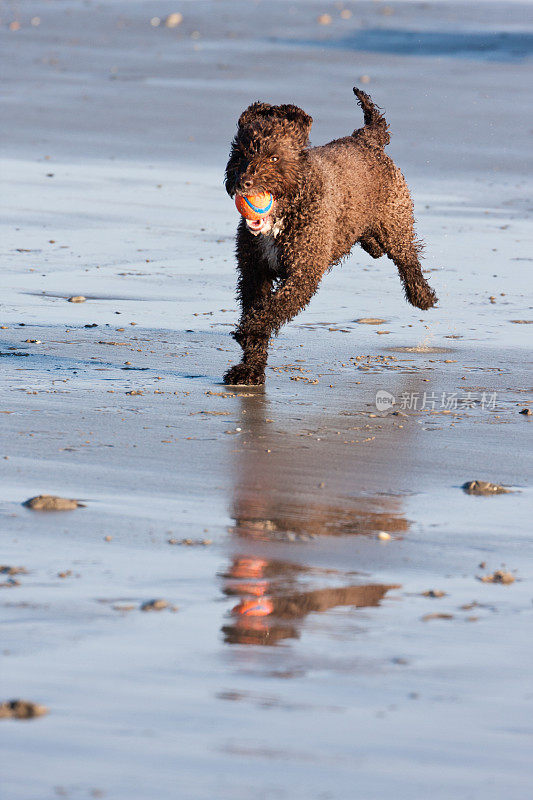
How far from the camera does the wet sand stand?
3.32m

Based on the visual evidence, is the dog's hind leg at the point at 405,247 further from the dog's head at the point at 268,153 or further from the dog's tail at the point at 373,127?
the dog's head at the point at 268,153

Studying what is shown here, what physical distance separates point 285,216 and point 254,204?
266 mm

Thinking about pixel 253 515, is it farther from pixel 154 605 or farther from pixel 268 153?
pixel 268 153

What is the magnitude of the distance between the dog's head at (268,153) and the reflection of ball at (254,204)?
1.4 inches

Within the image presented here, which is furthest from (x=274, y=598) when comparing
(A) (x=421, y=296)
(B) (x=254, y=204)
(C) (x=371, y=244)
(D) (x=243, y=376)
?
(A) (x=421, y=296)

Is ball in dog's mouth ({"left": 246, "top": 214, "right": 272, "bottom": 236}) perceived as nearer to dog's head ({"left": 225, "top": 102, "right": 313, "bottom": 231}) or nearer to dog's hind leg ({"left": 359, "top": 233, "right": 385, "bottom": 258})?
dog's head ({"left": 225, "top": 102, "right": 313, "bottom": 231})

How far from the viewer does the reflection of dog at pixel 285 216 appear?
720 centimetres

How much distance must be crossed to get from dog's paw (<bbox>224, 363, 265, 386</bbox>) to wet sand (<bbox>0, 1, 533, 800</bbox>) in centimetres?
14

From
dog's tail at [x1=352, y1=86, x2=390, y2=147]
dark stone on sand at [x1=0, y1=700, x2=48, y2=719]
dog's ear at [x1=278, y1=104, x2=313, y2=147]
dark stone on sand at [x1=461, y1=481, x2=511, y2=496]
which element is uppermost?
dog's tail at [x1=352, y1=86, x2=390, y2=147]

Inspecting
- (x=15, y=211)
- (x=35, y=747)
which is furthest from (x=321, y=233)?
(x=15, y=211)

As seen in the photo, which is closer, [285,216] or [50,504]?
[50,504]

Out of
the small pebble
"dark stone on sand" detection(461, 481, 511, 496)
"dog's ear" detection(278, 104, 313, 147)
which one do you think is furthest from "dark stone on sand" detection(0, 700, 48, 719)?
the small pebble

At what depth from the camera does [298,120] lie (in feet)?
24.5

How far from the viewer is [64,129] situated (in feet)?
58.6
